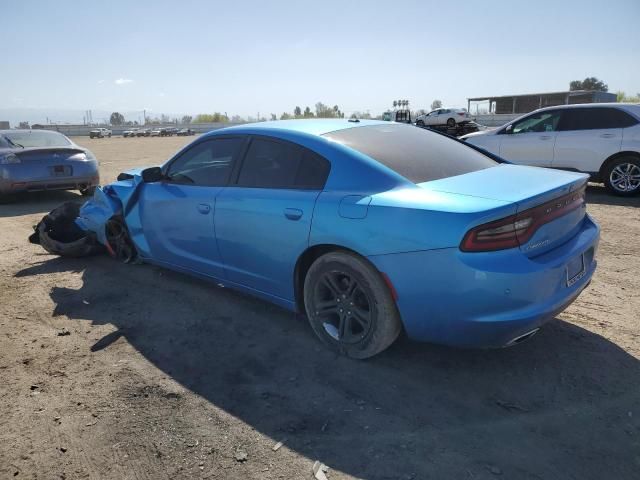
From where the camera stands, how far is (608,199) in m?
8.26

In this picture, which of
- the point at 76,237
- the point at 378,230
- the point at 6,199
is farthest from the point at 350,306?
the point at 6,199

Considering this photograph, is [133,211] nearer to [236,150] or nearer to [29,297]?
[29,297]

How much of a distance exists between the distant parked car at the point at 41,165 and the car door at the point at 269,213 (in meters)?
6.33

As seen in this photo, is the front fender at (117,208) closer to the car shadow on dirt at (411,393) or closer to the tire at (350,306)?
the car shadow on dirt at (411,393)

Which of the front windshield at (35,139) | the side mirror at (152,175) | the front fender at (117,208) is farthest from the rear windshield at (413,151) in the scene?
the front windshield at (35,139)

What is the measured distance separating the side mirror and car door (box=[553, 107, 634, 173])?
293 inches

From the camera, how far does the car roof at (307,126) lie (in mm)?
3559

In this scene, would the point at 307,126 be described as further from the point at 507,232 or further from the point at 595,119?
the point at 595,119

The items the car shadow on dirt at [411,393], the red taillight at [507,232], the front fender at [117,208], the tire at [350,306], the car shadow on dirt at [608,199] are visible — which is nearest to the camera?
the car shadow on dirt at [411,393]

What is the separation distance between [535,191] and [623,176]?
22.5 feet

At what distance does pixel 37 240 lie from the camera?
19.5ft

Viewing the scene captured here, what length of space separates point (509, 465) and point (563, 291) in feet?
3.45

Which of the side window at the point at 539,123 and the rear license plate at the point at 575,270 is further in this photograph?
the side window at the point at 539,123

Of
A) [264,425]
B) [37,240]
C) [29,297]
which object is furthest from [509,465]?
[37,240]
